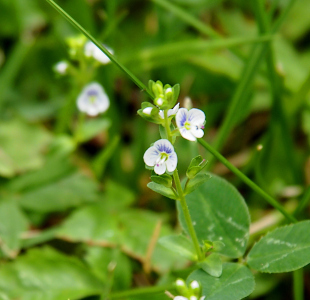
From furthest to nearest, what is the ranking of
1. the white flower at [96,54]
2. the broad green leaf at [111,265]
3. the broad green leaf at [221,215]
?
the white flower at [96,54] → the broad green leaf at [111,265] → the broad green leaf at [221,215]

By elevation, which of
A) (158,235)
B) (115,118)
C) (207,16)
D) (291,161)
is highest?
(207,16)

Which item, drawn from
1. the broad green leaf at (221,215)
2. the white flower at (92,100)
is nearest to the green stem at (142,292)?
the broad green leaf at (221,215)

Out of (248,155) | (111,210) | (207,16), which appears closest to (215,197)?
(111,210)

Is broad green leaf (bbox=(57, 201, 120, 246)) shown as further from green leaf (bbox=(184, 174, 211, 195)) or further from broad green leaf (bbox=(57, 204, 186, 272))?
green leaf (bbox=(184, 174, 211, 195))

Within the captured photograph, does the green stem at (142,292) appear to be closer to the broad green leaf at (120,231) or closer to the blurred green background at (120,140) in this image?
the blurred green background at (120,140)

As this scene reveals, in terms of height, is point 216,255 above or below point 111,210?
below

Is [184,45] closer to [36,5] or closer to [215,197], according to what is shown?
[215,197]

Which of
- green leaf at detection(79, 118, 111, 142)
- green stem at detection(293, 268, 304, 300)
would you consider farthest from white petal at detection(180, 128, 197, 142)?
green leaf at detection(79, 118, 111, 142)
